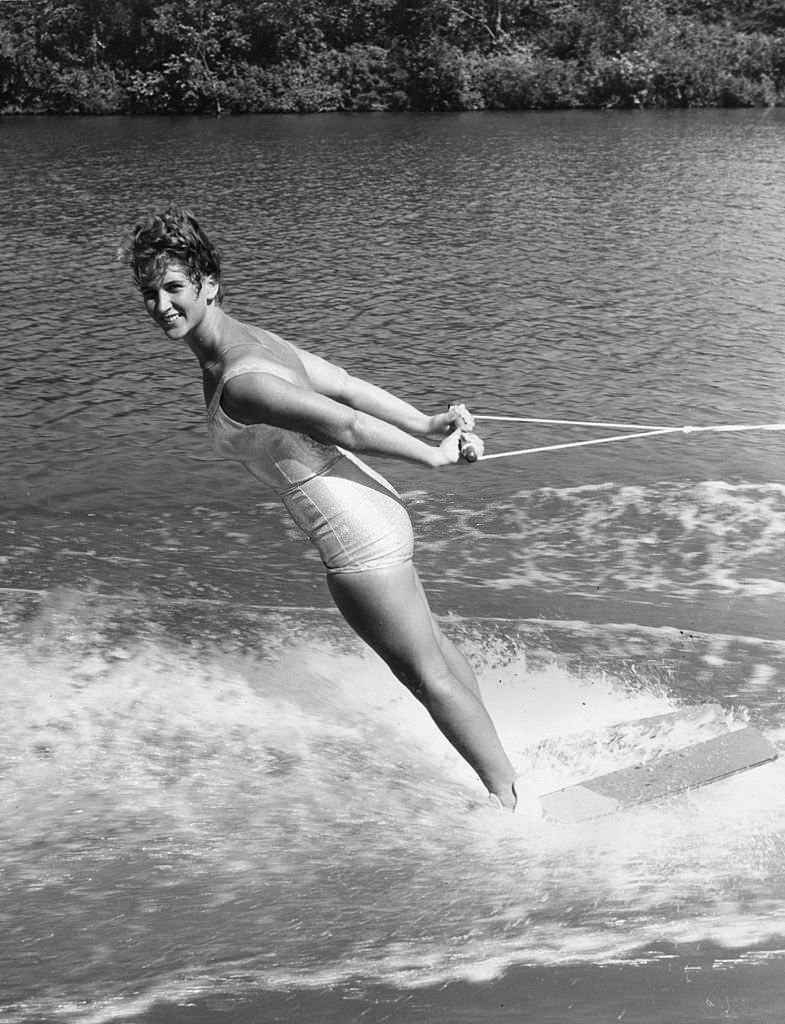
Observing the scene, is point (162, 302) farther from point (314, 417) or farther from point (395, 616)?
point (395, 616)

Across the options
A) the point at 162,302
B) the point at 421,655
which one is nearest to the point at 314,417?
the point at 162,302

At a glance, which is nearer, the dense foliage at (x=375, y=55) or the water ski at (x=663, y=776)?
the water ski at (x=663, y=776)

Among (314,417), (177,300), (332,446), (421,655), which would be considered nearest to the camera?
(314,417)

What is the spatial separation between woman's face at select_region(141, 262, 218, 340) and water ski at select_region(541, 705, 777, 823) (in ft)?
6.43

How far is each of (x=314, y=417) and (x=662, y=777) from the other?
6.14ft

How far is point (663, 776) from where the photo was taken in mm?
4574

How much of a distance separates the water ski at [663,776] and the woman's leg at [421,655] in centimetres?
25

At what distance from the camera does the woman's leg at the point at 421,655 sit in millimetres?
3996

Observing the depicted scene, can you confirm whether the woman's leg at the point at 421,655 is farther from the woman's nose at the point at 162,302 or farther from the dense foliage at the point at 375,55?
the dense foliage at the point at 375,55

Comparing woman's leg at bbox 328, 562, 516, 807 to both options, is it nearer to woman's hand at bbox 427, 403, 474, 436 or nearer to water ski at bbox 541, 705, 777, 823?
water ski at bbox 541, 705, 777, 823

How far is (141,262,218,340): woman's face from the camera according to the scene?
379 centimetres

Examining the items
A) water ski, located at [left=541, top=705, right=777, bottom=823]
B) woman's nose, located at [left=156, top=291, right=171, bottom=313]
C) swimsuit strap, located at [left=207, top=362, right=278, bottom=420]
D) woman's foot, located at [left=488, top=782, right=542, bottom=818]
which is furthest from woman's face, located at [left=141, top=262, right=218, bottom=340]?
water ski, located at [left=541, top=705, right=777, bottom=823]

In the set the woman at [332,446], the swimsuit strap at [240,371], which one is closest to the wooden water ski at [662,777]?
the woman at [332,446]

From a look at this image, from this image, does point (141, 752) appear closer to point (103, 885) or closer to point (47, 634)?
point (103, 885)
